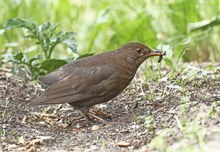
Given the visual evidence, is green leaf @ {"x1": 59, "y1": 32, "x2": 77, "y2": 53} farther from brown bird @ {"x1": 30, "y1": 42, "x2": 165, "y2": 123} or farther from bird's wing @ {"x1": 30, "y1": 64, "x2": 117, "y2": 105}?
bird's wing @ {"x1": 30, "y1": 64, "x2": 117, "y2": 105}

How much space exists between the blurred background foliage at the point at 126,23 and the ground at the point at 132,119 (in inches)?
67.8

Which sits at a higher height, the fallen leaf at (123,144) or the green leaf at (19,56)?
the green leaf at (19,56)

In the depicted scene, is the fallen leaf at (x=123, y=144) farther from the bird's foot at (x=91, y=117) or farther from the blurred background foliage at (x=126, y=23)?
the blurred background foliage at (x=126, y=23)

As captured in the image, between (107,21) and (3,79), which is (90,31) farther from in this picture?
(3,79)

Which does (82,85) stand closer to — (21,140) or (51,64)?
(21,140)

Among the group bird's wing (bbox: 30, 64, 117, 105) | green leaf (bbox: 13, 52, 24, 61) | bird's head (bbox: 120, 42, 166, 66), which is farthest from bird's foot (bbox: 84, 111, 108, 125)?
green leaf (bbox: 13, 52, 24, 61)

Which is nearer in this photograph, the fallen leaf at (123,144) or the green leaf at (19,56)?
the fallen leaf at (123,144)

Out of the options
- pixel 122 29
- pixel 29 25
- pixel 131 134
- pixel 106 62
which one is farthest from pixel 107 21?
pixel 131 134

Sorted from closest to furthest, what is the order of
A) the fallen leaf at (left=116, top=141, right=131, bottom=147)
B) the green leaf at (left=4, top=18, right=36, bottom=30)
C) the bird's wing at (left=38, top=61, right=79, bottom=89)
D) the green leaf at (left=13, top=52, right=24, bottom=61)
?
the fallen leaf at (left=116, top=141, right=131, bottom=147)
the bird's wing at (left=38, top=61, right=79, bottom=89)
the green leaf at (left=13, top=52, right=24, bottom=61)
the green leaf at (left=4, top=18, right=36, bottom=30)

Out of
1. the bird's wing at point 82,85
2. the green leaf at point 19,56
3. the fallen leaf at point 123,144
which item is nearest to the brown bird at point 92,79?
the bird's wing at point 82,85

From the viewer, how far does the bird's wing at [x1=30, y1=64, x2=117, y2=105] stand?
6.20 m

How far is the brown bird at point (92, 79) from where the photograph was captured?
6.23 metres

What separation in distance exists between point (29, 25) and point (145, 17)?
2.39 meters

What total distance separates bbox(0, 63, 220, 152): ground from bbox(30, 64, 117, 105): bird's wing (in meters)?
0.31
